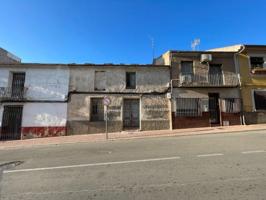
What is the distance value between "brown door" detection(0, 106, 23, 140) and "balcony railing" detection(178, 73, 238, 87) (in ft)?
41.9

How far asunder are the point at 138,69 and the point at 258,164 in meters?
13.6

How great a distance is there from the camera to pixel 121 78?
716 inches

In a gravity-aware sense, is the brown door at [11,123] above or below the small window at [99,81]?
below

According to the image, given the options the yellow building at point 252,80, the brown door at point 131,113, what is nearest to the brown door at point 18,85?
Result: the brown door at point 131,113

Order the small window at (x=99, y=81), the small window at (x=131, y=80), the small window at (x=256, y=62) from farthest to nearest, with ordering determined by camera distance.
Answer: the small window at (x=256, y=62) → the small window at (x=131, y=80) → the small window at (x=99, y=81)

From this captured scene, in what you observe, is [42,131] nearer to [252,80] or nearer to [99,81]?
[99,81]

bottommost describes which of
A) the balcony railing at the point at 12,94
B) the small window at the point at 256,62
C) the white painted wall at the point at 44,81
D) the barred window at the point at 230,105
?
the barred window at the point at 230,105

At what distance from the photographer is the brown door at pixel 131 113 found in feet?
58.4

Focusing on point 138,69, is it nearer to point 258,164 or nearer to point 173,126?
point 173,126

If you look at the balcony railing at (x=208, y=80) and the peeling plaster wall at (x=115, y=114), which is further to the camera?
the balcony railing at (x=208, y=80)

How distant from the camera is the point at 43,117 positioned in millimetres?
17078

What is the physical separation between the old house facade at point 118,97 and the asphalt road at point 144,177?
32.1ft

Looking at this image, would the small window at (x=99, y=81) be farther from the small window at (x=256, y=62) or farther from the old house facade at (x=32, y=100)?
the small window at (x=256, y=62)

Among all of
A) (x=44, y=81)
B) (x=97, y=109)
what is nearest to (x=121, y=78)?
(x=97, y=109)
